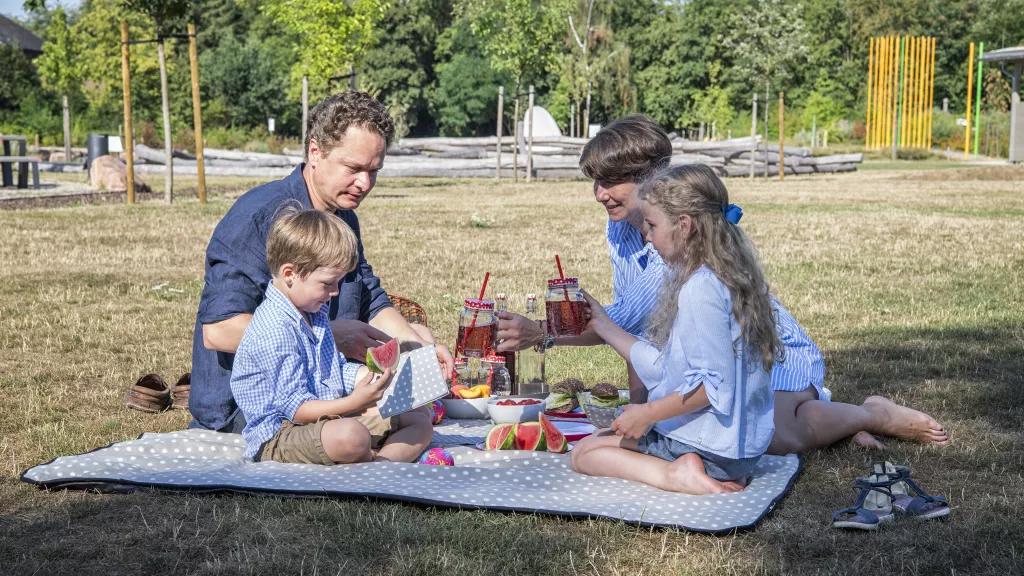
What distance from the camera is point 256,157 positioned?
113 feet

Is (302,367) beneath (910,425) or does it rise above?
above

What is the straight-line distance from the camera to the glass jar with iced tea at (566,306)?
4641 mm

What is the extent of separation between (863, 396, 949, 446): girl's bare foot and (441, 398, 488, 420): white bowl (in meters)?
1.93

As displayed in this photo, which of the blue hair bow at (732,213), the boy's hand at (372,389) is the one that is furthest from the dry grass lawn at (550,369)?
A: the blue hair bow at (732,213)

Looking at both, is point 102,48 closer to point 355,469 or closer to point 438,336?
point 438,336

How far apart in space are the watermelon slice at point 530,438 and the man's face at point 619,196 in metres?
1.07

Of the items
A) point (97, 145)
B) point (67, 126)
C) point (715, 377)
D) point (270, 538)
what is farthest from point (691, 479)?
point (67, 126)

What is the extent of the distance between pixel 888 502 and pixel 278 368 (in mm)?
2452

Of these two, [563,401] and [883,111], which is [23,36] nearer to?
[883,111]

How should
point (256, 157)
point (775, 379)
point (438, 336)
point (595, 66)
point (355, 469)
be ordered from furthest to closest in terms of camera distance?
point (595, 66)
point (256, 157)
point (438, 336)
point (775, 379)
point (355, 469)

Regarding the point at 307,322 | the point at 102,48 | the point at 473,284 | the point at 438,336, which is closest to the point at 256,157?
the point at 102,48

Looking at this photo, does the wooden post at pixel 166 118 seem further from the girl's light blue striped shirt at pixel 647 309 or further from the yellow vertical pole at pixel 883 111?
the yellow vertical pole at pixel 883 111

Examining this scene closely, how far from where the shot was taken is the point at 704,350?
13.2 ft

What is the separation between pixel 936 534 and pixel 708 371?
0.97m
